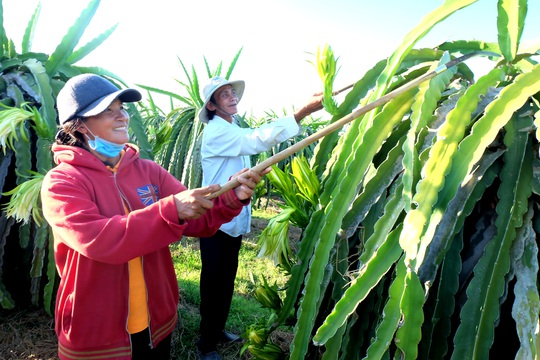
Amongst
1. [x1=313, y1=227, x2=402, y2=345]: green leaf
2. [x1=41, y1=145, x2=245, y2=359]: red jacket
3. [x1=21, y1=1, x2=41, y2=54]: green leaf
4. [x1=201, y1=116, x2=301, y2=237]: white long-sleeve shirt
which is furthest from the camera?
[x1=21, y1=1, x2=41, y2=54]: green leaf

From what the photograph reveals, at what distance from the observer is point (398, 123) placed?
4.51 ft

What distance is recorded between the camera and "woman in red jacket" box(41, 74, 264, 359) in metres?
1.41

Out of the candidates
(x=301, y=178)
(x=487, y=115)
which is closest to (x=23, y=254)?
(x=301, y=178)

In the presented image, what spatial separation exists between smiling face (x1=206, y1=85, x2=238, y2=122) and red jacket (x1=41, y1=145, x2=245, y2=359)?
3.23ft

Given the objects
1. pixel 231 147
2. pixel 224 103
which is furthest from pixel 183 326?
pixel 224 103

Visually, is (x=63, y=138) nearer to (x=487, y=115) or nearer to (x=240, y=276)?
(x=487, y=115)

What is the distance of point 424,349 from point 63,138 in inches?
55.1

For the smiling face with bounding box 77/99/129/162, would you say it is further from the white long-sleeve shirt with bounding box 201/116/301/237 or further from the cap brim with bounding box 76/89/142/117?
the white long-sleeve shirt with bounding box 201/116/301/237

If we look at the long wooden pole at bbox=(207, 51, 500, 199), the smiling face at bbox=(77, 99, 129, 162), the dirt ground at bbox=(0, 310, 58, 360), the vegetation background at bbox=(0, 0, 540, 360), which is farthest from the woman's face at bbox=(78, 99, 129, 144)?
the dirt ground at bbox=(0, 310, 58, 360)

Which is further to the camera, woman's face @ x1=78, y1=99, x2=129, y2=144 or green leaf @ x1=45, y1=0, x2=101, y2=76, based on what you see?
green leaf @ x1=45, y1=0, x2=101, y2=76

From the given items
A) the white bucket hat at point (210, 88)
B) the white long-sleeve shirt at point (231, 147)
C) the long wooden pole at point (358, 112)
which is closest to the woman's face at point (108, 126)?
the long wooden pole at point (358, 112)

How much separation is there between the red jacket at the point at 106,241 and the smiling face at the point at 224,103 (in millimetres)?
985

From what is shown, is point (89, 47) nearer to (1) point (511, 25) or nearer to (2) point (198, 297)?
(2) point (198, 297)

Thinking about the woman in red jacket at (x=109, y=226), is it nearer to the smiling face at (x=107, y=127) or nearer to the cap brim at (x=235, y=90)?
the smiling face at (x=107, y=127)
